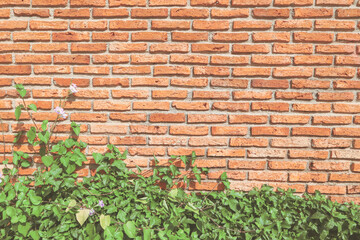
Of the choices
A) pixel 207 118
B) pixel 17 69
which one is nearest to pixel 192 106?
pixel 207 118

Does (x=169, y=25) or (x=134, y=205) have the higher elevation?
(x=169, y=25)

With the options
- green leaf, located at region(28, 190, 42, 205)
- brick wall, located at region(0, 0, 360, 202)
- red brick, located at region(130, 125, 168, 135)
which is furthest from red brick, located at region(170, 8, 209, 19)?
green leaf, located at region(28, 190, 42, 205)

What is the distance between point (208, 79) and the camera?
1.88 metres

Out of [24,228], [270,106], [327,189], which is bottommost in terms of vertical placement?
[24,228]

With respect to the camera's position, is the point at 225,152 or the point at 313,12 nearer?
the point at 313,12

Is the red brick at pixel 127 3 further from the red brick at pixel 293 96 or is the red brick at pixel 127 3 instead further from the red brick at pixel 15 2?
the red brick at pixel 293 96

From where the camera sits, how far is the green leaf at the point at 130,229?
5.35 feet

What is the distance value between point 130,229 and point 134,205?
193mm

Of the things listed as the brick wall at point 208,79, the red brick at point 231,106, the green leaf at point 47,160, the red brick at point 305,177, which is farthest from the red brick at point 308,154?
the green leaf at point 47,160

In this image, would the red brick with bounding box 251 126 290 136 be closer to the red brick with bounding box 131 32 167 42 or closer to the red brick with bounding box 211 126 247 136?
the red brick with bounding box 211 126 247 136

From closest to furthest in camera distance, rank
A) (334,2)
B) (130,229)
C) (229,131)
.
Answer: (130,229), (334,2), (229,131)

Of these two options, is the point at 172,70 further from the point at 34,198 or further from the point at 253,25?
the point at 34,198

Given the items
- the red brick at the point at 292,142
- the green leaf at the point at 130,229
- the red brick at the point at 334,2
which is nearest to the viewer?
the green leaf at the point at 130,229

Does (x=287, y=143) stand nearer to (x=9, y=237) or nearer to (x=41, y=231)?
(x=41, y=231)
